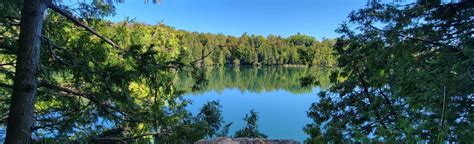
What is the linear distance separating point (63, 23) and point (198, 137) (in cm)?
196

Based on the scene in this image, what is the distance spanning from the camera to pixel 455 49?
11.8 ft

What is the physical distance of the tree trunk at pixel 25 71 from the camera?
110 inches

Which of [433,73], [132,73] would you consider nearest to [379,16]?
[433,73]

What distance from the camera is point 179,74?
4426 millimetres

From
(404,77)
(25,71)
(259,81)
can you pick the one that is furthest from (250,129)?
(259,81)

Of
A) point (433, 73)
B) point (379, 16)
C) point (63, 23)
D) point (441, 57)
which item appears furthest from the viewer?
point (379, 16)

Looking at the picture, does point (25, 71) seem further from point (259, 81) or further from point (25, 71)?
point (259, 81)

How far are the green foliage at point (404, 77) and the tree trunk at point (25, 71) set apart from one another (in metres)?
2.31

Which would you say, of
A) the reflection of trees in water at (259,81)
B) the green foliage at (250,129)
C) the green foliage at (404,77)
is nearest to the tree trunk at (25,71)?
the reflection of trees in water at (259,81)

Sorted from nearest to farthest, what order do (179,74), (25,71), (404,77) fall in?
(25,71), (404,77), (179,74)

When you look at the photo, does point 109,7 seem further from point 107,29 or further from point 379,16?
point 379,16

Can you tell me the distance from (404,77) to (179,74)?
2389mm

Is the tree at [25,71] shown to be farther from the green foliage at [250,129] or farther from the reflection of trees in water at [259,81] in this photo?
the green foliage at [250,129]

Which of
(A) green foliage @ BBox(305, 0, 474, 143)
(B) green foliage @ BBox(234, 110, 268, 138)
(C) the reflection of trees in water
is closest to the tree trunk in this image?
(C) the reflection of trees in water
